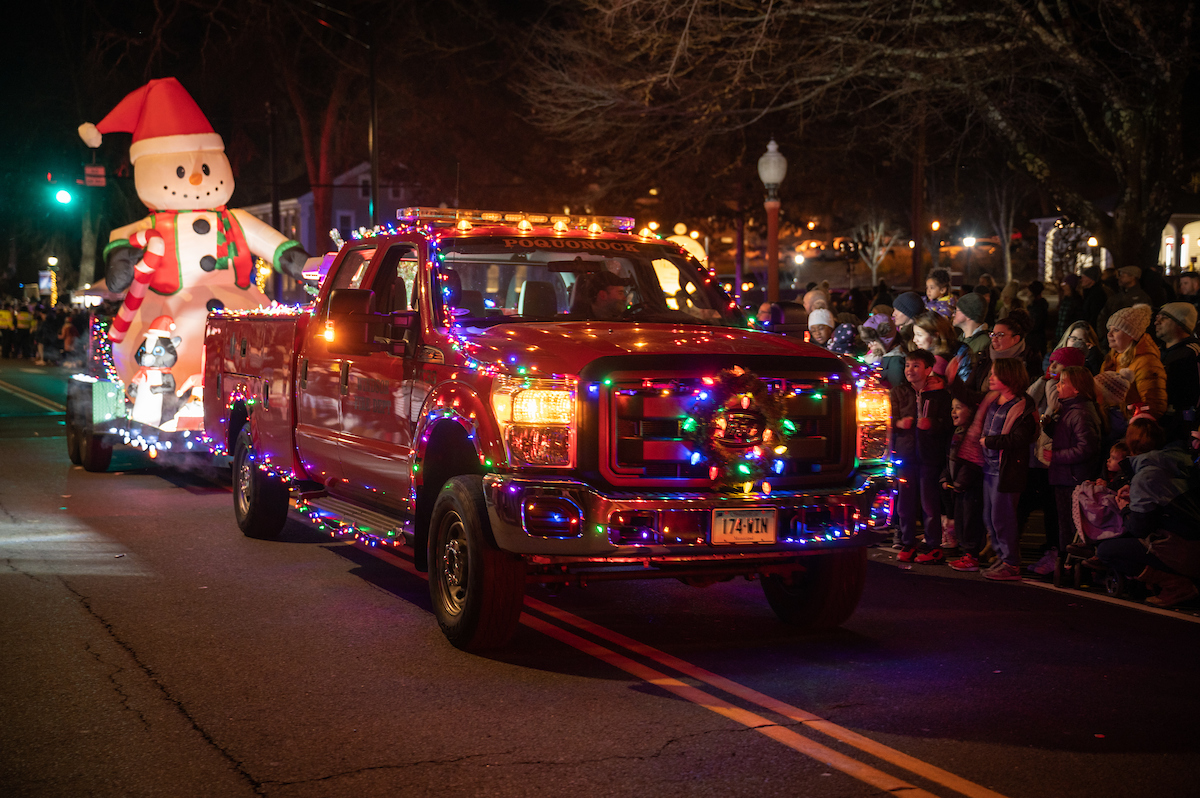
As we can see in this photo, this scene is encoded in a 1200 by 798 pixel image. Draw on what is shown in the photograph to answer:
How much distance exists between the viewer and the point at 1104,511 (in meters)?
8.31

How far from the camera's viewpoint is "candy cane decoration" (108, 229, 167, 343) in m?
14.2

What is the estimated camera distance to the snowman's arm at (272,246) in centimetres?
1502

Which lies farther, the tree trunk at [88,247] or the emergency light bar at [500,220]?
the tree trunk at [88,247]

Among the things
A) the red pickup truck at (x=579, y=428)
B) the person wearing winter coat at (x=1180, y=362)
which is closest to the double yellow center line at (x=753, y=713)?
the red pickup truck at (x=579, y=428)

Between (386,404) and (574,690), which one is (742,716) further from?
(386,404)

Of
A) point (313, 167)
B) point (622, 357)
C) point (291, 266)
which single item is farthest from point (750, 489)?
point (313, 167)

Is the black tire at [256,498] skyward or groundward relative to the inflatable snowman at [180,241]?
groundward

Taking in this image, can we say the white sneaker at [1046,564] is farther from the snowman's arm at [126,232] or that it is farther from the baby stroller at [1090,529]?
the snowman's arm at [126,232]

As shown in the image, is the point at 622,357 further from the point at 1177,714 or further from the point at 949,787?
the point at 1177,714

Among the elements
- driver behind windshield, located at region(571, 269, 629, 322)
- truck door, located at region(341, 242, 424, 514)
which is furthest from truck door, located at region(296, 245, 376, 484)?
driver behind windshield, located at region(571, 269, 629, 322)

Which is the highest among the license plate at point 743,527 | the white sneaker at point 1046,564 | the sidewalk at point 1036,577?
the license plate at point 743,527

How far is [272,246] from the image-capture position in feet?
49.8

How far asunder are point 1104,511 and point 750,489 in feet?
9.62

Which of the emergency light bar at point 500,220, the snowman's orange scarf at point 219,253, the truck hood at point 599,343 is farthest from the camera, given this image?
the snowman's orange scarf at point 219,253
